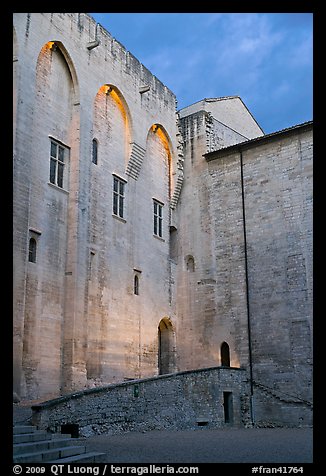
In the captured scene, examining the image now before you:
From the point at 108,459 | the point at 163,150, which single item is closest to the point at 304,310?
the point at 163,150

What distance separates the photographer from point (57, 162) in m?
18.7

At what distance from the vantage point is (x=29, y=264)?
55.4 feet

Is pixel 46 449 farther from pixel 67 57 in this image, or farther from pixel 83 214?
pixel 67 57

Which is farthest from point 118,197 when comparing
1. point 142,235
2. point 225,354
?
point 225,354

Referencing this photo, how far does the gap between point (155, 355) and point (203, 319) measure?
264 centimetres

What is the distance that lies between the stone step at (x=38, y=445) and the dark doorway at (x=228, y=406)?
11395 mm

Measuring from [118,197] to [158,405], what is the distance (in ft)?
26.7

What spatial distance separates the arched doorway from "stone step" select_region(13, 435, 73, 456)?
13.8 meters

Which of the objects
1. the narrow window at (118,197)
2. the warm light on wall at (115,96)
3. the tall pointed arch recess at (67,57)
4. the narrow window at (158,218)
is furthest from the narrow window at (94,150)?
the narrow window at (158,218)

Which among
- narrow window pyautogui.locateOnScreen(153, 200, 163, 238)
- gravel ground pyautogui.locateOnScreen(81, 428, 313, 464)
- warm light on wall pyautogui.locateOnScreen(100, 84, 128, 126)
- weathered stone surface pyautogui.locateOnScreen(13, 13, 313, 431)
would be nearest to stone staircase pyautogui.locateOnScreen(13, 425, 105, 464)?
gravel ground pyautogui.locateOnScreen(81, 428, 313, 464)

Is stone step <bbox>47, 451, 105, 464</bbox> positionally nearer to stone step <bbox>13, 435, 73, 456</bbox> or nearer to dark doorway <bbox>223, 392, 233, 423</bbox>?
stone step <bbox>13, 435, 73, 456</bbox>

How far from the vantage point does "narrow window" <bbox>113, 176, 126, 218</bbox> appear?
21328 mm
